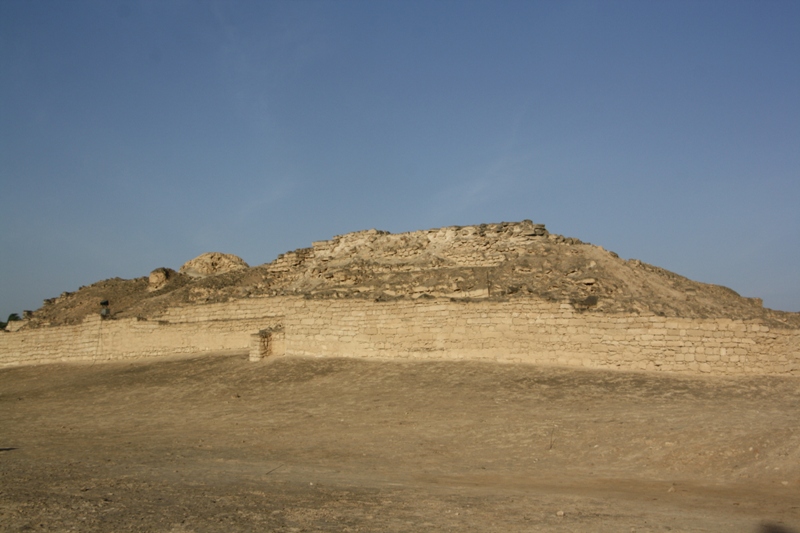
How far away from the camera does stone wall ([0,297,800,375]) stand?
1298 cm

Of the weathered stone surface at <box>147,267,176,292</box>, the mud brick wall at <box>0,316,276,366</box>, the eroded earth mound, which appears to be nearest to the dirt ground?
the eroded earth mound

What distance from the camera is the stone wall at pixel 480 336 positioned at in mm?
12977

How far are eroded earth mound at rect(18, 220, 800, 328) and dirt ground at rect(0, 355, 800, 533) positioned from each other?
2.78m

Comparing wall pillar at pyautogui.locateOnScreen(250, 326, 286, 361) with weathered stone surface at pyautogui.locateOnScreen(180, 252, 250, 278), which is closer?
wall pillar at pyautogui.locateOnScreen(250, 326, 286, 361)

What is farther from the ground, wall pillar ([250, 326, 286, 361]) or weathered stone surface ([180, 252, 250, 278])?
weathered stone surface ([180, 252, 250, 278])

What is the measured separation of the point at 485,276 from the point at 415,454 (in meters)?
9.87

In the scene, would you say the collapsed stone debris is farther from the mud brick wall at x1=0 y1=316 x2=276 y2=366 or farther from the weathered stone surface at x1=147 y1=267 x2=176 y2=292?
the weathered stone surface at x1=147 y1=267 x2=176 y2=292

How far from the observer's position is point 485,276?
1892cm

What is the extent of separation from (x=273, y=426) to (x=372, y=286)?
29.3 feet

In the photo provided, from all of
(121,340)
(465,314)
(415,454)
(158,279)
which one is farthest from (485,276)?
(158,279)

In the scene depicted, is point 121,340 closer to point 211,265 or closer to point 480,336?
point 211,265

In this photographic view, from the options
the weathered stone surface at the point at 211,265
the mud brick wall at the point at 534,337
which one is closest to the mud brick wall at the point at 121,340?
the mud brick wall at the point at 534,337

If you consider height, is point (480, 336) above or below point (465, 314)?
below

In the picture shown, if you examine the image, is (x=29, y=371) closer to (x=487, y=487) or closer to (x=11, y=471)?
(x=11, y=471)
